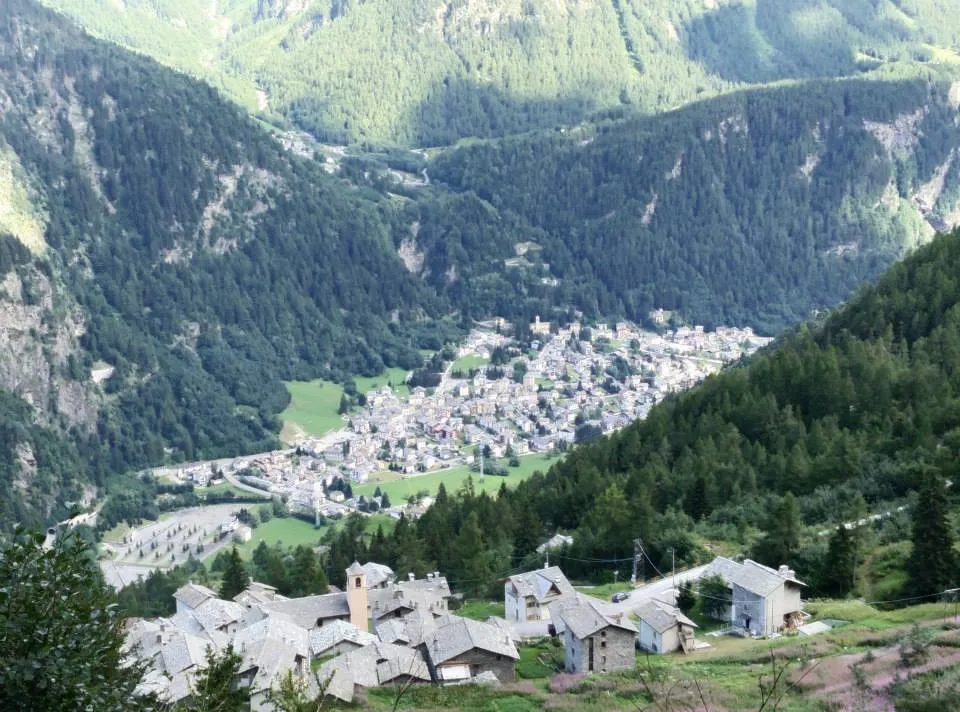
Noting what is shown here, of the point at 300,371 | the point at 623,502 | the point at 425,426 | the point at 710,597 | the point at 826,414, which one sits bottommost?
the point at 710,597

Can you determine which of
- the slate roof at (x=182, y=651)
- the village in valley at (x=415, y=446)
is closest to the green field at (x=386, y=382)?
the village in valley at (x=415, y=446)

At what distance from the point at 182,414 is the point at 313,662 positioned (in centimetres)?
12273

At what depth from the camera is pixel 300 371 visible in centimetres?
19725

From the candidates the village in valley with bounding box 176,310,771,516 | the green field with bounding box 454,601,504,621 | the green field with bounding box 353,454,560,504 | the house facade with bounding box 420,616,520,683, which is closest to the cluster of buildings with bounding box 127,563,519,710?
the house facade with bounding box 420,616,520,683

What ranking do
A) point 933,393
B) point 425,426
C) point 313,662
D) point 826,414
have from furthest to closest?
point 425,426
point 826,414
point 933,393
point 313,662

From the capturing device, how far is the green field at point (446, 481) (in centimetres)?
13188

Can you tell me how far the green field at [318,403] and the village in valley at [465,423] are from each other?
206 centimetres

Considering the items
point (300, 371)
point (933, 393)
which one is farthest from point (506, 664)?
point (300, 371)

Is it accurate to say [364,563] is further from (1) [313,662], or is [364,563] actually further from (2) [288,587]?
(1) [313,662]

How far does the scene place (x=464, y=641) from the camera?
157 feet

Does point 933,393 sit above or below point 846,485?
above

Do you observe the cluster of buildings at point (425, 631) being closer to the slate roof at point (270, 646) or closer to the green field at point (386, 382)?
the slate roof at point (270, 646)

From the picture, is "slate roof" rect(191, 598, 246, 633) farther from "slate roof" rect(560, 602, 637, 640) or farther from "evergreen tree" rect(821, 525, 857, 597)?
"evergreen tree" rect(821, 525, 857, 597)

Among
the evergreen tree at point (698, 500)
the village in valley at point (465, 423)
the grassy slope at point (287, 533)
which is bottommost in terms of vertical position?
the evergreen tree at point (698, 500)
